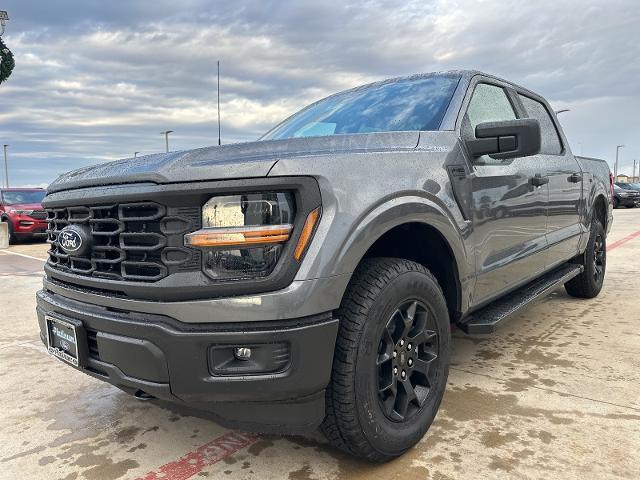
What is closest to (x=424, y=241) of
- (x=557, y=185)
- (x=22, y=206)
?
(x=557, y=185)

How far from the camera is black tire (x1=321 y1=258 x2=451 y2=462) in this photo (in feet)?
6.42

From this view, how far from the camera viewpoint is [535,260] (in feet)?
11.9

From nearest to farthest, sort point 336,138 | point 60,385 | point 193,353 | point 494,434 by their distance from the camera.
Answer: point 193,353 < point 336,138 < point 494,434 < point 60,385

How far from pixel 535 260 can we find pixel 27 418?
3.32m

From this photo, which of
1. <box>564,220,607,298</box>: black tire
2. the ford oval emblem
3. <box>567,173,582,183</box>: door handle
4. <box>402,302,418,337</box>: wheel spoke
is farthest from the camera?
<box>564,220,607,298</box>: black tire

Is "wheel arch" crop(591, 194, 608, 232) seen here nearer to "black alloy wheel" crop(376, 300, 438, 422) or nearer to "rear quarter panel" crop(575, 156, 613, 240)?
"rear quarter panel" crop(575, 156, 613, 240)

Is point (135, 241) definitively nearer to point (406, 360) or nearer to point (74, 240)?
point (74, 240)

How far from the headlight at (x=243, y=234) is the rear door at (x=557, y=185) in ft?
7.93

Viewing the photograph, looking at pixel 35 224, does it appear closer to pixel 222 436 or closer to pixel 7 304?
pixel 7 304

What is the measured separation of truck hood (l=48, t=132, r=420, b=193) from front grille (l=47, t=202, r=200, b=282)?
0.12 meters

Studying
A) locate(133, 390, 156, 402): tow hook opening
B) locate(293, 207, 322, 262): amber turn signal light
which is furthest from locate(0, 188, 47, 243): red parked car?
locate(293, 207, 322, 262): amber turn signal light

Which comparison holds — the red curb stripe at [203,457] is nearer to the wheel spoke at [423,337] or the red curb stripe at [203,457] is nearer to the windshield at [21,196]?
the wheel spoke at [423,337]

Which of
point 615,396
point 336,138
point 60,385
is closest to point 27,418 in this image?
point 60,385

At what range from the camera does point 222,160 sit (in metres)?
1.93
